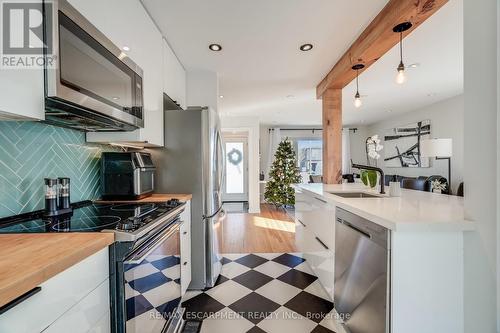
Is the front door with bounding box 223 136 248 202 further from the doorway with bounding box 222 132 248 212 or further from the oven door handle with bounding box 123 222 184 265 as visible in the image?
the oven door handle with bounding box 123 222 184 265

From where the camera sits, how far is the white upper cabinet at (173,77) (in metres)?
2.08

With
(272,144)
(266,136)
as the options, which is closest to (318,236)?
(272,144)

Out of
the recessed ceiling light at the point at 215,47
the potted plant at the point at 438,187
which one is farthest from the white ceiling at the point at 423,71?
the recessed ceiling light at the point at 215,47

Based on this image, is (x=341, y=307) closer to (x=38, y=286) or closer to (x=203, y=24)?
(x=38, y=286)

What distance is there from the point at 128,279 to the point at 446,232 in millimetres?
1447

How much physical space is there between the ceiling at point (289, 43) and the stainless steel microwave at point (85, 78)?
0.68 metres

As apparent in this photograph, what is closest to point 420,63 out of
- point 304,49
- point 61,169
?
point 304,49

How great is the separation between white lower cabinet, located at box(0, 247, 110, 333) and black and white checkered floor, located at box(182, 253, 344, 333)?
1010 mm

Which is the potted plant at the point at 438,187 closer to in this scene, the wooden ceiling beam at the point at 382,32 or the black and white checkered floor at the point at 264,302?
the wooden ceiling beam at the point at 382,32

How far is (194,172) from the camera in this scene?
6.75 feet

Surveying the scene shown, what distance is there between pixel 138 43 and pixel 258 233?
3.08 meters

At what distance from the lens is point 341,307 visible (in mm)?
1559

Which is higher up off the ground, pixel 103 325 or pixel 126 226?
pixel 126 226

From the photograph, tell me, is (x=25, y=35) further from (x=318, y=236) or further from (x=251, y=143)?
(x=251, y=143)
